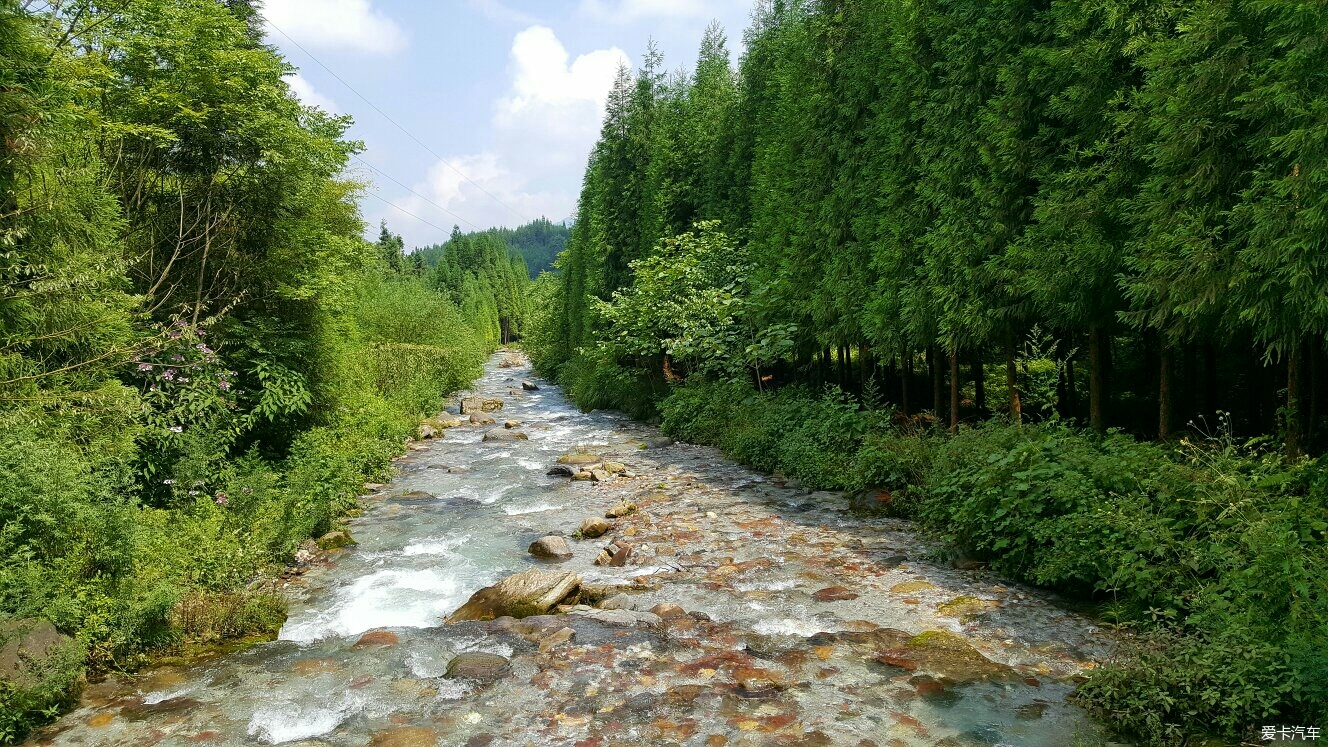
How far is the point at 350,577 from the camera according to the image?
9.48 meters

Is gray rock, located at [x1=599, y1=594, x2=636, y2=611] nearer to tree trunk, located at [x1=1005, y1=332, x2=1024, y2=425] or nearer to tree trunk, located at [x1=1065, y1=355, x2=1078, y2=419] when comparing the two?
tree trunk, located at [x1=1005, y1=332, x2=1024, y2=425]

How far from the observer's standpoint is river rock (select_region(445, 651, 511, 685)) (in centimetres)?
617

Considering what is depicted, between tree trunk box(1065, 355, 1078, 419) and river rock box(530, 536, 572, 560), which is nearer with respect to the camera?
river rock box(530, 536, 572, 560)

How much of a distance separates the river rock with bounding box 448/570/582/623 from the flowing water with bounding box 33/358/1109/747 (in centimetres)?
42

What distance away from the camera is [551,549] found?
33.9ft

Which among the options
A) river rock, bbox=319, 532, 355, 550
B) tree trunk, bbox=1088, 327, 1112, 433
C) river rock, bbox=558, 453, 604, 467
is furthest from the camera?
river rock, bbox=558, 453, 604, 467

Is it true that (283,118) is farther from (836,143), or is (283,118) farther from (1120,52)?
(1120,52)

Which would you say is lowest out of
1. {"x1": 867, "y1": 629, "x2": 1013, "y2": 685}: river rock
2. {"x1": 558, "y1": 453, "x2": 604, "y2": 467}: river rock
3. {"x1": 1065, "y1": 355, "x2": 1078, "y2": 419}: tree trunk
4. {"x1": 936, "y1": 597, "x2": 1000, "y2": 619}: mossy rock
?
{"x1": 867, "y1": 629, "x2": 1013, "y2": 685}: river rock

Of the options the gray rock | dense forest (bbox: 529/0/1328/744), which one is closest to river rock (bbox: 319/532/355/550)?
the gray rock

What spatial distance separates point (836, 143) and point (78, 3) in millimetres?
12820

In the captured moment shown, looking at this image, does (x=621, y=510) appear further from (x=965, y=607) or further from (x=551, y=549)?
(x=965, y=607)

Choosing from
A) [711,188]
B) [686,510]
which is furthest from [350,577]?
[711,188]

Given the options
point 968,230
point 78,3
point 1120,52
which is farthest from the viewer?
point 968,230

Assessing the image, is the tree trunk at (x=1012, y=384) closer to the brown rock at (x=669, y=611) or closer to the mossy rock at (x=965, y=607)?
the mossy rock at (x=965, y=607)
